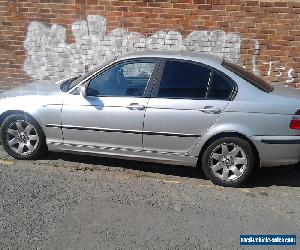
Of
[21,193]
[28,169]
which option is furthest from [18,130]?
[21,193]

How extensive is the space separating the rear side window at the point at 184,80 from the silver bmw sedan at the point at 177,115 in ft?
0.04

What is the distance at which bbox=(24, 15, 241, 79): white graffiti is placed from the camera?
24.2ft

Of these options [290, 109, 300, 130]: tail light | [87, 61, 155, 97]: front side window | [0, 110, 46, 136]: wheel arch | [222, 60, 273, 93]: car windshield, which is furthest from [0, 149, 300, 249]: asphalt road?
[222, 60, 273, 93]: car windshield

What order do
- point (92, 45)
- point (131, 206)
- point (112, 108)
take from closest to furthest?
point (131, 206), point (112, 108), point (92, 45)

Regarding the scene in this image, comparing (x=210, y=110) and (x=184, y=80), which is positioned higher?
(x=184, y=80)

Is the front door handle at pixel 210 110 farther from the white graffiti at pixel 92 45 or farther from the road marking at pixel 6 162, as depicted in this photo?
the white graffiti at pixel 92 45

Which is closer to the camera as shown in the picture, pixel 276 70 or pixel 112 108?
pixel 112 108

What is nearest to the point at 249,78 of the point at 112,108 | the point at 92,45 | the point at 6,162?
the point at 112,108

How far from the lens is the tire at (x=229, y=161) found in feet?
15.8

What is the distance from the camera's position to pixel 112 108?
4930 millimetres

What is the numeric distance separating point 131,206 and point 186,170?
4.32 feet

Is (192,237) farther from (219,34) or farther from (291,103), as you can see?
(219,34)

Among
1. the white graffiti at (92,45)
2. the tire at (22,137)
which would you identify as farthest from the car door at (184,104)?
the white graffiti at (92,45)

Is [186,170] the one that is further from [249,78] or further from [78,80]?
[78,80]
